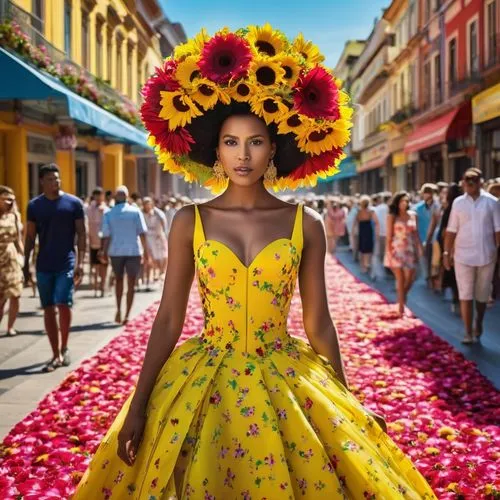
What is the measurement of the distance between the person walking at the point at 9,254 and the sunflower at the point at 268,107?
22.1 feet

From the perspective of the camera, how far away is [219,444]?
266 centimetres

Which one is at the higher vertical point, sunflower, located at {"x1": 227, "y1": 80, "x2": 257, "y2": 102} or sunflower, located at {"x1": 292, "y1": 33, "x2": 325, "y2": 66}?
sunflower, located at {"x1": 292, "y1": 33, "x2": 325, "y2": 66}

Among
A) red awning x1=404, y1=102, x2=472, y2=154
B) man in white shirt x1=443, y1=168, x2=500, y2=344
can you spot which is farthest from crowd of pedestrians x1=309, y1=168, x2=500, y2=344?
red awning x1=404, y1=102, x2=472, y2=154

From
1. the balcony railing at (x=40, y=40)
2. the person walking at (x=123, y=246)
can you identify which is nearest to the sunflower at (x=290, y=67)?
the person walking at (x=123, y=246)

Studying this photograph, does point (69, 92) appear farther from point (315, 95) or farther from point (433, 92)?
point (433, 92)

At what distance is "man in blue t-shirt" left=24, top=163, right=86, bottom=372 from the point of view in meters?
7.56

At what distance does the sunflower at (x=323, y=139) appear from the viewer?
3.10 m

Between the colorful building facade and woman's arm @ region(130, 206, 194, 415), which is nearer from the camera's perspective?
woman's arm @ region(130, 206, 194, 415)

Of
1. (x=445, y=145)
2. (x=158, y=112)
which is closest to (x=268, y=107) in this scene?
(x=158, y=112)

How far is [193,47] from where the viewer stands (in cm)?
303

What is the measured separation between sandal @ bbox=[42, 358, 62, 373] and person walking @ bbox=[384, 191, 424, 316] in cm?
519

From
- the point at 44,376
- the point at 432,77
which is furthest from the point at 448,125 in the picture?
the point at 44,376

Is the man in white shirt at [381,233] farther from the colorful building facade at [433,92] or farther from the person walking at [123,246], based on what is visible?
the person walking at [123,246]

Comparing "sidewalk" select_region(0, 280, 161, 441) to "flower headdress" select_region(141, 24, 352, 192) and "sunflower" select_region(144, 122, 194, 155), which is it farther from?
"flower headdress" select_region(141, 24, 352, 192)
